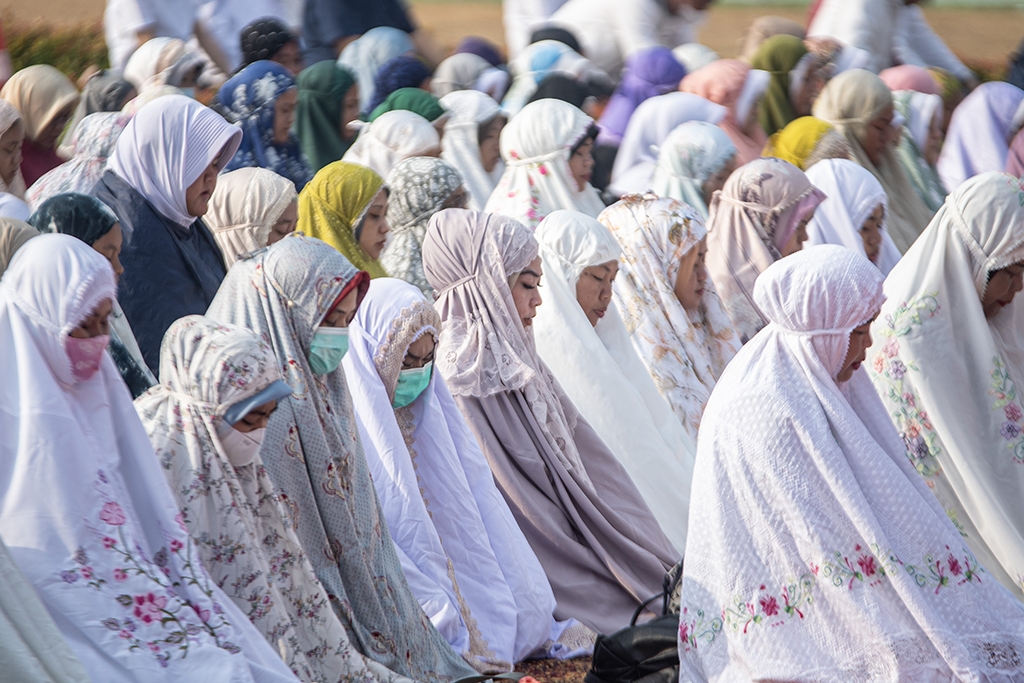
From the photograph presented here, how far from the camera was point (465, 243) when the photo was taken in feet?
16.9

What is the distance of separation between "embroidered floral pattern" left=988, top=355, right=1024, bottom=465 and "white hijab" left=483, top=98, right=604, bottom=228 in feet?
9.27

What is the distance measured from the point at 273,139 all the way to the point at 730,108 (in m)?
3.39

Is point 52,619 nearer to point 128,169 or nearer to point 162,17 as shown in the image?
point 128,169

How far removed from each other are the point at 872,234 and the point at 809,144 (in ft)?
3.84

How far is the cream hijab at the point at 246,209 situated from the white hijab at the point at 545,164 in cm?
185

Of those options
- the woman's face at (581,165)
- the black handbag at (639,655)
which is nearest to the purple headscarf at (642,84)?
the woman's face at (581,165)

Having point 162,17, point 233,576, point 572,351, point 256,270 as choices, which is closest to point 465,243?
point 572,351

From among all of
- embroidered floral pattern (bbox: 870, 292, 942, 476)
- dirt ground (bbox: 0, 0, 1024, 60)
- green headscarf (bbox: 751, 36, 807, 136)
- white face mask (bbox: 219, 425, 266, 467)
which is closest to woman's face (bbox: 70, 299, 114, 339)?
white face mask (bbox: 219, 425, 266, 467)

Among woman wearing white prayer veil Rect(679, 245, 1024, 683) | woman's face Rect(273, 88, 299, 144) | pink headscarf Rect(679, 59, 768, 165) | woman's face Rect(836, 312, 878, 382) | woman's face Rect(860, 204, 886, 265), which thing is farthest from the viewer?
pink headscarf Rect(679, 59, 768, 165)

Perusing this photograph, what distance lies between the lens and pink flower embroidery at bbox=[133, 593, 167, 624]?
124 inches

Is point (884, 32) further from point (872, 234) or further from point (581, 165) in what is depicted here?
point (581, 165)

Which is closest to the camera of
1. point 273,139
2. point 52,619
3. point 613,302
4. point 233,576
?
point 52,619

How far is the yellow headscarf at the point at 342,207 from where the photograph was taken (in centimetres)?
590

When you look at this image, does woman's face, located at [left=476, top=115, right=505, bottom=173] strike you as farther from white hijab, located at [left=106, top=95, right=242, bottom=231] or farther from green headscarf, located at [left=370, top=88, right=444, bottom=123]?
white hijab, located at [left=106, top=95, right=242, bottom=231]
